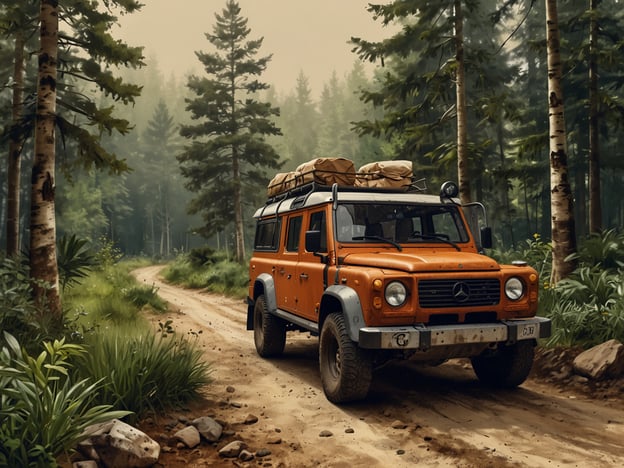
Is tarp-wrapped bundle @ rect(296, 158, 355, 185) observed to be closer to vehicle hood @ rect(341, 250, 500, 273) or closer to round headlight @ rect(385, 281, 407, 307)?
vehicle hood @ rect(341, 250, 500, 273)

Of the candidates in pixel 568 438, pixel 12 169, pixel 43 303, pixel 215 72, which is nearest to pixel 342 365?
pixel 568 438

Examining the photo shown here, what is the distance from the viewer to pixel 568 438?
4.74m

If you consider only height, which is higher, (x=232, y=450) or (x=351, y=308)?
(x=351, y=308)

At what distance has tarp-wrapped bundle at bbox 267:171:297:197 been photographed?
8.31m

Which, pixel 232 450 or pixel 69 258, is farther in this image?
pixel 69 258

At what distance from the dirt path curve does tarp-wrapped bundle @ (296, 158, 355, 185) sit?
271 cm

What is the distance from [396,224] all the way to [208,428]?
333 centimetres

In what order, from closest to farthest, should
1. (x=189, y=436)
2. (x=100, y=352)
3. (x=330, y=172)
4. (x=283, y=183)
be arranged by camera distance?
1. (x=189, y=436)
2. (x=100, y=352)
3. (x=330, y=172)
4. (x=283, y=183)

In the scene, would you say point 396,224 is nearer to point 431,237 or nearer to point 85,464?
point 431,237

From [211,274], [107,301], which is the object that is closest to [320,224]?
[107,301]

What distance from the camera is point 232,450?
4480mm

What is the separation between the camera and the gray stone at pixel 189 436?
4.61 metres

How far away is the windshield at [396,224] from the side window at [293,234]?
3.62 feet

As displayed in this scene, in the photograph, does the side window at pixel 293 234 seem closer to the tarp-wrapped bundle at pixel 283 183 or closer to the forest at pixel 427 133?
the tarp-wrapped bundle at pixel 283 183
